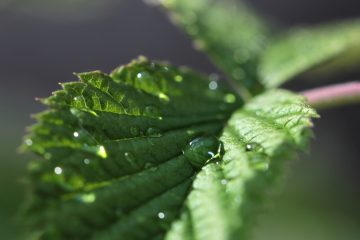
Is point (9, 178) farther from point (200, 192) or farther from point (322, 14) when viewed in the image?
point (322, 14)

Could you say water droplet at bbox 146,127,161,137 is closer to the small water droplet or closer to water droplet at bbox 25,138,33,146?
the small water droplet

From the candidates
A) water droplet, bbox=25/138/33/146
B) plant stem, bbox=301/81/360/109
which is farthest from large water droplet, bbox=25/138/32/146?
plant stem, bbox=301/81/360/109

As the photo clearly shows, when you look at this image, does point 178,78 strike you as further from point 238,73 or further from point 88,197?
point 88,197

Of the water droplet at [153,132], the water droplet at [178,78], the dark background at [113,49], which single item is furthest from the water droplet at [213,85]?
the dark background at [113,49]

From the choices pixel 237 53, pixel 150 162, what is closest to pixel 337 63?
pixel 237 53

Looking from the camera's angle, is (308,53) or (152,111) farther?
(308,53)

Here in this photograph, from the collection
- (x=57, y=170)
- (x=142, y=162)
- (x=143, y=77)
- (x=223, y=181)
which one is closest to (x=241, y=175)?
(x=223, y=181)
